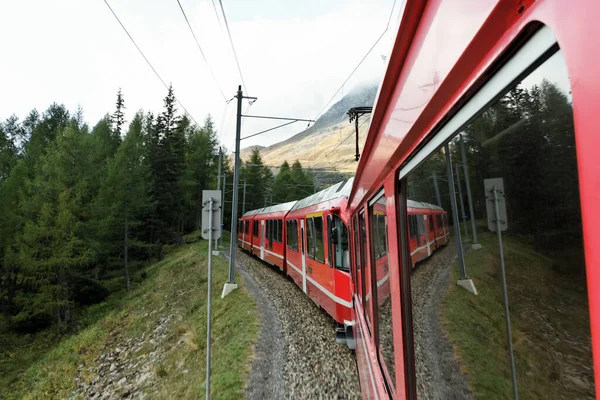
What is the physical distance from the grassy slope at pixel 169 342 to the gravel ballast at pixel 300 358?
371mm

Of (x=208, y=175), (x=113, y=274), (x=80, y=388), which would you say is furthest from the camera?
(x=208, y=175)

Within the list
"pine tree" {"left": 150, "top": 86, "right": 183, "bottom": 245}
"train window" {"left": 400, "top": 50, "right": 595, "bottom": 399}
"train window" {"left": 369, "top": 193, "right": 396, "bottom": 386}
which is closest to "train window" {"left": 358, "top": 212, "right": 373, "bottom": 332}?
"train window" {"left": 369, "top": 193, "right": 396, "bottom": 386}

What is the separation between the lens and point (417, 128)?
114cm

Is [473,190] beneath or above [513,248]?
above

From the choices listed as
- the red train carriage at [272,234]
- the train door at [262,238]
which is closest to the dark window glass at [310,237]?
the red train carriage at [272,234]

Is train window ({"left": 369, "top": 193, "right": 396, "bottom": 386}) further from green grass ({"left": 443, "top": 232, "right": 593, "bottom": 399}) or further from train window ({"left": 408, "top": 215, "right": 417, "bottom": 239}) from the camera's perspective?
green grass ({"left": 443, "top": 232, "right": 593, "bottom": 399})

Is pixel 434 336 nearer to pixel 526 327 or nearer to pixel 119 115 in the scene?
pixel 526 327

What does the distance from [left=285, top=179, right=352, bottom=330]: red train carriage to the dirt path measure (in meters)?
4.96

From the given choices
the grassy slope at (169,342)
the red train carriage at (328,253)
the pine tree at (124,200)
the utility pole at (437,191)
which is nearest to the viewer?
the utility pole at (437,191)

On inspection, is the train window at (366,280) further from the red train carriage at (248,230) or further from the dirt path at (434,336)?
the red train carriage at (248,230)

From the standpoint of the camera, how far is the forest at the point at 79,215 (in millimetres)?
18406

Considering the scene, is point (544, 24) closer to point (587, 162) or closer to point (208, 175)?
point (587, 162)

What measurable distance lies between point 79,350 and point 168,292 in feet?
14.7

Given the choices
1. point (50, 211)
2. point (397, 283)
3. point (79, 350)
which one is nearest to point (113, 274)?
Answer: point (50, 211)
